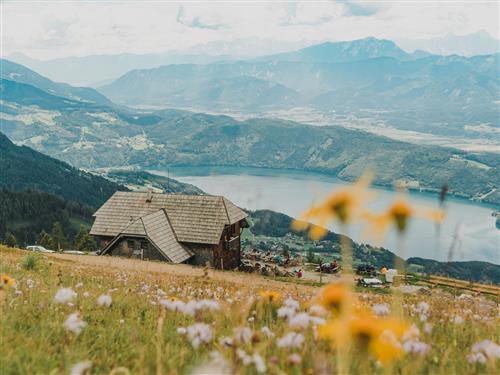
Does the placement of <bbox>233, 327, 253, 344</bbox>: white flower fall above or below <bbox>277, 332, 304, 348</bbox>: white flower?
above

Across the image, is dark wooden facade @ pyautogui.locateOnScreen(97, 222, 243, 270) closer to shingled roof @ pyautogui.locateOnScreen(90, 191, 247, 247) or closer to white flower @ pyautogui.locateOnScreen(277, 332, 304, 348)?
shingled roof @ pyautogui.locateOnScreen(90, 191, 247, 247)

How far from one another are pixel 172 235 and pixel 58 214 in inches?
5360

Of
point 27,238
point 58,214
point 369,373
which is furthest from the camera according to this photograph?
point 58,214

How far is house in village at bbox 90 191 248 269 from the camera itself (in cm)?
6253

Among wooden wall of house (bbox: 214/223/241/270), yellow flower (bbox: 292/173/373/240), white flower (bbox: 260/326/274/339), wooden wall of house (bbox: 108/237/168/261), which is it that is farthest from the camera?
wooden wall of house (bbox: 214/223/241/270)

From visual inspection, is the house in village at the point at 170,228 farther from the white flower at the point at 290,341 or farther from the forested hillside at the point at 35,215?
the forested hillside at the point at 35,215

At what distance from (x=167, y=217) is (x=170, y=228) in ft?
7.06

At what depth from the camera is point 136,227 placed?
6281 centimetres

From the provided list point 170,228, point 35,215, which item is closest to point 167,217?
point 170,228

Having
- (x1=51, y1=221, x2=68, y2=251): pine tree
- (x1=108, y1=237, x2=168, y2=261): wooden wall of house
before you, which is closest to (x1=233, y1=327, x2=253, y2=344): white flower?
(x1=108, y1=237, x2=168, y2=261): wooden wall of house

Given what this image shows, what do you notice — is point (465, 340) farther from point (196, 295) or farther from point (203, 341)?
point (196, 295)

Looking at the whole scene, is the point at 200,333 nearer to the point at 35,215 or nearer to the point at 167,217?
the point at 167,217

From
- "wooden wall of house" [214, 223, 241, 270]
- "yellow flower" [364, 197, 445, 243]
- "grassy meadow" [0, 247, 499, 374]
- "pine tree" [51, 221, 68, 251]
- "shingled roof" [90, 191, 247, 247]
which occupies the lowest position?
"pine tree" [51, 221, 68, 251]

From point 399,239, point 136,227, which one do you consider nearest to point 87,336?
point 399,239
